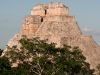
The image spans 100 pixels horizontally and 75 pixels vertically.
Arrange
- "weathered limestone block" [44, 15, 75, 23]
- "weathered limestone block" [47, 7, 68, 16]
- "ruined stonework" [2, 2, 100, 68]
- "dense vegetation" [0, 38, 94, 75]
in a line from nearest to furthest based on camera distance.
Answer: "dense vegetation" [0, 38, 94, 75] < "ruined stonework" [2, 2, 100, 68] < "weathered limestone block" [44, 15, 75, 23] < "weathered limestone block" [47, 7, 68, 16]

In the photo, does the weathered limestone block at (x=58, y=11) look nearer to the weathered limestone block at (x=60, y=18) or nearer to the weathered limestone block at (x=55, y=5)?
the weathered limestone block at (x=55, y=5)

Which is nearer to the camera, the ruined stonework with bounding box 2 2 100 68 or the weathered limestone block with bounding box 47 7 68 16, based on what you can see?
the ruined stonework with bounding box 2 2 100 68

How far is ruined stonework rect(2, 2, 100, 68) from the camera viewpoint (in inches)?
1810

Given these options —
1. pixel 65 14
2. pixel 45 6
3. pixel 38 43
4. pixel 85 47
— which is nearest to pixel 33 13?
pixel 45 6

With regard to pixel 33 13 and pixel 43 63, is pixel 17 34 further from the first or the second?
pixel 43 63

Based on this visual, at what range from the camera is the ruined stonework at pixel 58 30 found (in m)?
46.0

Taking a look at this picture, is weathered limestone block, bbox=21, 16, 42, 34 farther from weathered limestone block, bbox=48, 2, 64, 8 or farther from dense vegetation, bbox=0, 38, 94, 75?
dense vegetation, bbox=0, 38, 94, 75

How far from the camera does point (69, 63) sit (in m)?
32.4

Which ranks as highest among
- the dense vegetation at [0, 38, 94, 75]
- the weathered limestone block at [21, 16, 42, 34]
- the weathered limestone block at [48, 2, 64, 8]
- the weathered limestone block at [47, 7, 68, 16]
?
the weathered limestone block at [48, 2, 64, 8]

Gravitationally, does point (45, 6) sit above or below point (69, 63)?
above

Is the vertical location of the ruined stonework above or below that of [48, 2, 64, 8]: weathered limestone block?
below

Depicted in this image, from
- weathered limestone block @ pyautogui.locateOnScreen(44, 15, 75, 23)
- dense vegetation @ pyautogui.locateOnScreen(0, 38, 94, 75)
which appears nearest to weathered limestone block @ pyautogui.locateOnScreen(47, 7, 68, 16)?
weathered limestone block @ pyautogui.locateOnScreen(44, 15, 75, 23)

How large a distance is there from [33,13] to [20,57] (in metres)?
20.2

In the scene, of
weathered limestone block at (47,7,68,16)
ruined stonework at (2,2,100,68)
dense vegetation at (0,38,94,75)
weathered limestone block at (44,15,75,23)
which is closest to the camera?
dense vegetation at (0,38,94,75)
